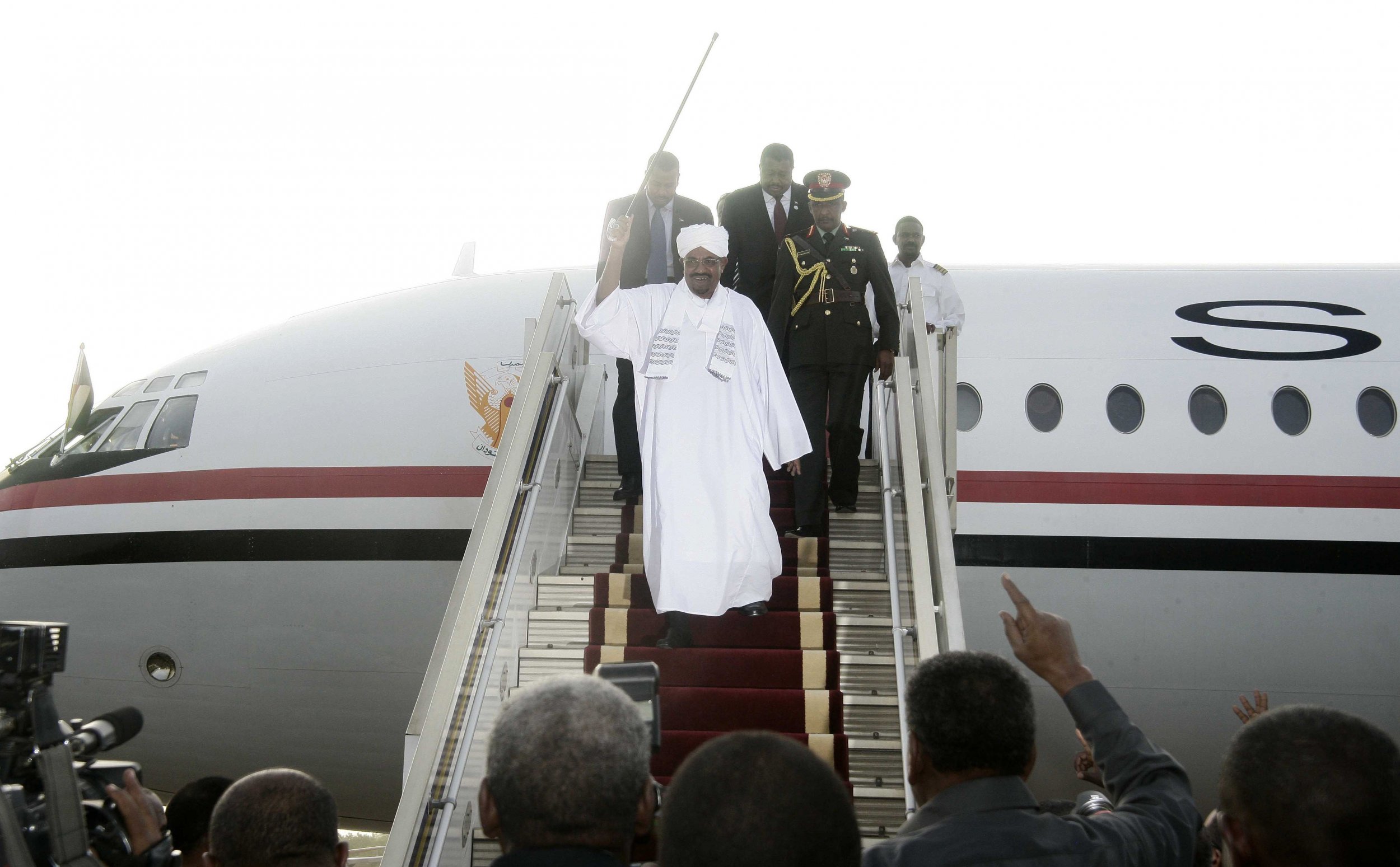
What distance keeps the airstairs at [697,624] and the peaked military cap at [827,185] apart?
59 centimetres

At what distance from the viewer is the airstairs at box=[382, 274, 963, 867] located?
371 cm

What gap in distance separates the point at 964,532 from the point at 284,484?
12.4 ft

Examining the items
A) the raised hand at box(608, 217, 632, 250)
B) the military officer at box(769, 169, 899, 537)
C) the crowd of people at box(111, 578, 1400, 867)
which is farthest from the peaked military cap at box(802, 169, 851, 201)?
the crowd of people at box(111, 578, 1400, 867)

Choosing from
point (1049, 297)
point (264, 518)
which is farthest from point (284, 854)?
point (1049, 297)

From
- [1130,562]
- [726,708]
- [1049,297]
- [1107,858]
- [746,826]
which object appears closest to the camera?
[746,826]

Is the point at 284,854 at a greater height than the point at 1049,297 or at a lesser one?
lesser

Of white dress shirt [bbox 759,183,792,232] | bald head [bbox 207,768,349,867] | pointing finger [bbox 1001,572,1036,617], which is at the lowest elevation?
bald head [bbox 207,768,349,867]

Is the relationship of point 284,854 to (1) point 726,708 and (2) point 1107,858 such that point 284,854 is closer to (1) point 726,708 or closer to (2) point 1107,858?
(2) point 1107,858

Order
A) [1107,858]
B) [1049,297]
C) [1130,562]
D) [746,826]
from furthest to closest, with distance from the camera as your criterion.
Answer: [1049,297] → [1130,562] → [1107,858] → [746,826]

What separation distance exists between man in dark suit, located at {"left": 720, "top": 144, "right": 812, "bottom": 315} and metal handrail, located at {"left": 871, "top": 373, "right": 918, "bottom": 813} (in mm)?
770

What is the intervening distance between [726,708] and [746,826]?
9.17 ft

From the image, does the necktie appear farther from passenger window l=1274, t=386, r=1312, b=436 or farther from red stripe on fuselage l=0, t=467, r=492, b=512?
passenger window l=1274, t=386, r=1312, b=436

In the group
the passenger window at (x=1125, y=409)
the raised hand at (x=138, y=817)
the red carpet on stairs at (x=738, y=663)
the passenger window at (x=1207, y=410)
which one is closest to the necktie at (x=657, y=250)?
the red carpet on stairs at (x=738, y=663)

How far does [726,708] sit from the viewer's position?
4.10 meters
